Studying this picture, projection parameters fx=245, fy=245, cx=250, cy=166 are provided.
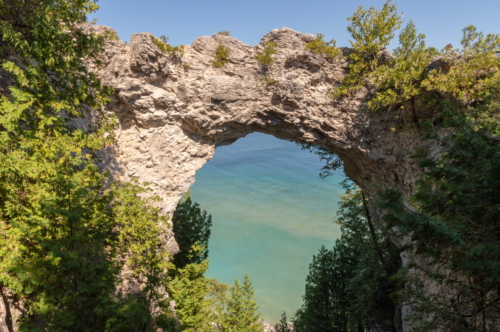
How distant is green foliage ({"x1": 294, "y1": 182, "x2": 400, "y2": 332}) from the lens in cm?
1507

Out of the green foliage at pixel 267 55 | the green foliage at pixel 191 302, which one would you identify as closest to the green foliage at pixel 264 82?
the green foliage at pixel 267 55

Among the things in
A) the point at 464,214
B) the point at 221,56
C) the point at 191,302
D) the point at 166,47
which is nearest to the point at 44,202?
the point at 464,214

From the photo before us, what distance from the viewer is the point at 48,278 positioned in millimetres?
4418

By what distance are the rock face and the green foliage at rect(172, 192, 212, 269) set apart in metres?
5.56

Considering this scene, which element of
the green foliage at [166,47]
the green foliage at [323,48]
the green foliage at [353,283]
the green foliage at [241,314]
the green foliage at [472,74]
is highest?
the green foliage at [323,48]

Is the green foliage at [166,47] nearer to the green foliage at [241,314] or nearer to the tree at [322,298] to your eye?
the green foliage at [241,314]

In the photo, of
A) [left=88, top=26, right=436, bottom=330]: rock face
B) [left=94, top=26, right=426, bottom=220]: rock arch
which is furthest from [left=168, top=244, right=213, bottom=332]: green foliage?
[left=94, top=26, right=426, bottom=220]: rock arch

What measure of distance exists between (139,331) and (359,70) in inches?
578

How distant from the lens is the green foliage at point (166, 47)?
12.1m

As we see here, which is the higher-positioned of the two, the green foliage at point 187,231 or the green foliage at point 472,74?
the green foliage at point 472,74

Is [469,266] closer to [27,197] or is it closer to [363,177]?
[27,197]

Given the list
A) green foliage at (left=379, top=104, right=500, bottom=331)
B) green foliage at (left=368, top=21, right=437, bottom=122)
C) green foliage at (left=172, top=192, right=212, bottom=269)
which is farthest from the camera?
green foliage at (left=172, top=192, right=212, bottom=269)

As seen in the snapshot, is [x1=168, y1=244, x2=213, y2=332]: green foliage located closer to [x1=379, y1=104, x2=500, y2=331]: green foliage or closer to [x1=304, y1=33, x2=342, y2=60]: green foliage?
[x1=379, y1=104, x2=500, y2=331]: green foliage

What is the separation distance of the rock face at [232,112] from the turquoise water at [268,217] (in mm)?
31014
